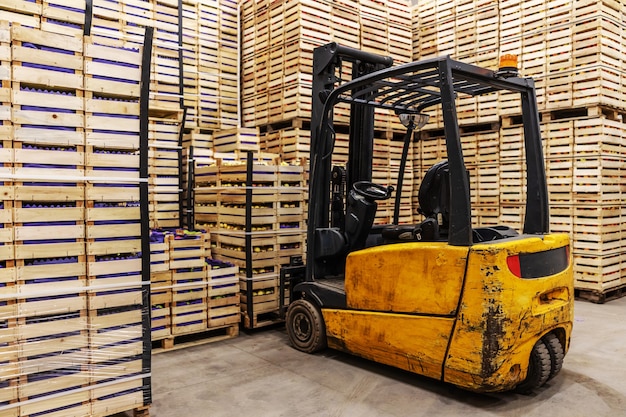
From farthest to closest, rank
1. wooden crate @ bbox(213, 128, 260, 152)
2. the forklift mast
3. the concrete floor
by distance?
wooden crate @ bbox(213, 128, 260, 152) → the forklift mast → the concrete floor

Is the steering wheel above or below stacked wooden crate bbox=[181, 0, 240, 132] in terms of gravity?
below

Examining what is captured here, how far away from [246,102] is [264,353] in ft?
19.1

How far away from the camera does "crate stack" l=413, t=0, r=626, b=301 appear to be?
866cm

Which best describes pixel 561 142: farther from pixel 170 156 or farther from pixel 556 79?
pixel 170 156

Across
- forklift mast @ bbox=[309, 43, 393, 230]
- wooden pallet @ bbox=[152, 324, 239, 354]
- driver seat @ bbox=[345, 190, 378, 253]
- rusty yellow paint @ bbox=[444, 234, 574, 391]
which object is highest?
forklift mast @ bbox=[309, 43, 393, 230]

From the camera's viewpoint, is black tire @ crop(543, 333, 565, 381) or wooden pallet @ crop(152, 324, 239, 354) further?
wooden pallet @ crop(152, 324, 239, 354)

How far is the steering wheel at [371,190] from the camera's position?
5500 mm

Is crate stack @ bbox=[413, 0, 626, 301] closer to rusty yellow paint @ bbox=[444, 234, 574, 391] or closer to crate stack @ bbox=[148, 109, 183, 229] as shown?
rusty yellow paint @ bbox=[444, 234, 574, 391]

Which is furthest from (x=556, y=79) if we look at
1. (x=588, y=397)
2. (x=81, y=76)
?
(x=81, y=76)

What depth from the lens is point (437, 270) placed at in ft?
14.5

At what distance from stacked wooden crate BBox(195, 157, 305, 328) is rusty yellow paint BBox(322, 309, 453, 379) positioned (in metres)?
1.55

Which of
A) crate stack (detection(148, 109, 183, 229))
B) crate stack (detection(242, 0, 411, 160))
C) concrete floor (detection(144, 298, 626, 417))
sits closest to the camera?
concrete floor (detection(144, 298, 626, 417))

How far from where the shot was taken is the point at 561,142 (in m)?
9.02

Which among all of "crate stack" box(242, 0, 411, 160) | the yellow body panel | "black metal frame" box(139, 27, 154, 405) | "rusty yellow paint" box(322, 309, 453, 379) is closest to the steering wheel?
the yellow body panel
